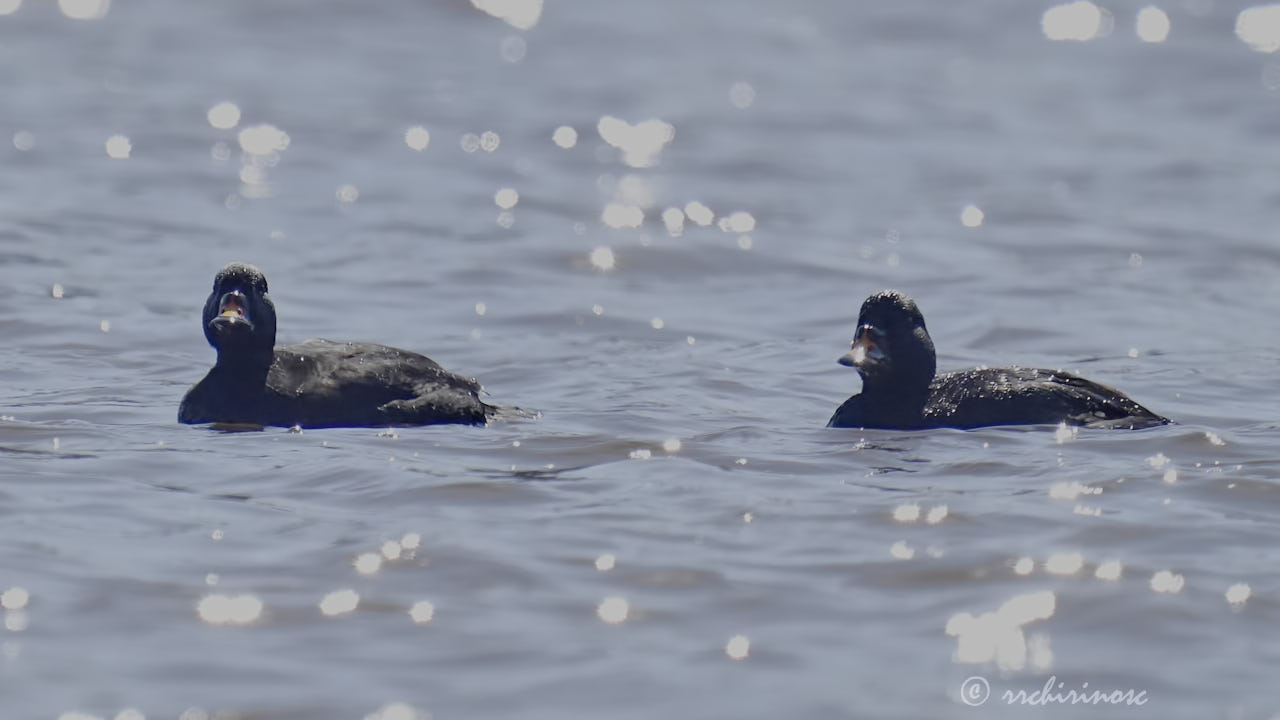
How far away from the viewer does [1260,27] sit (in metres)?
33.6

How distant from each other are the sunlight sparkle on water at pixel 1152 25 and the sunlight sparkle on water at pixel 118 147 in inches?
649

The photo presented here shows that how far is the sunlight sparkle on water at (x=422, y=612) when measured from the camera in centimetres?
802

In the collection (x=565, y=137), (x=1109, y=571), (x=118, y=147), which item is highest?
(x=565, y=137)

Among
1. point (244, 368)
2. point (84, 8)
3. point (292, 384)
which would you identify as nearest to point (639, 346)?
point (292, 384)

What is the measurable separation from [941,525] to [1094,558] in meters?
0.79

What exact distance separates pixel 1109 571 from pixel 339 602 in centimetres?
322

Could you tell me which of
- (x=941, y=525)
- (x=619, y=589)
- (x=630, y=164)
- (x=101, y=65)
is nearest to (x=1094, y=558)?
(x=941, y=525)

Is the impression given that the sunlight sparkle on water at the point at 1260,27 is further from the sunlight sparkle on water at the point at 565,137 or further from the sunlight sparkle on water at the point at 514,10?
the sunlight sparkle on water at the point at 565,137

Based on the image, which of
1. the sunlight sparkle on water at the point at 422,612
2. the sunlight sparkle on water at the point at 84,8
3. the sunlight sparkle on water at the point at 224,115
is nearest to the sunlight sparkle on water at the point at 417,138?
the sunlight sparkle on water at the point at 224,115

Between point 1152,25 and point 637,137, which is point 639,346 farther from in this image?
point 1152,25

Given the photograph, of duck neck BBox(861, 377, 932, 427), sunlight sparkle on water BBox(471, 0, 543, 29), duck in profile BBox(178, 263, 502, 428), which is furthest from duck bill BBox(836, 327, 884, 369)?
sunlight sparkle on water BBox(471, 0, 543, 29)

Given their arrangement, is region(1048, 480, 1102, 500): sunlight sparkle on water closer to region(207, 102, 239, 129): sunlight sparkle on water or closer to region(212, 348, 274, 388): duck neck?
region(212, 348, 274, 388): duck neck

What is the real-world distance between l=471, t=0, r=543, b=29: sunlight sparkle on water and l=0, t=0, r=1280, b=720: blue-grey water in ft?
0.83

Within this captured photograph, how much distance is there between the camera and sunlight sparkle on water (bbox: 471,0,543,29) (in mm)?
32062
